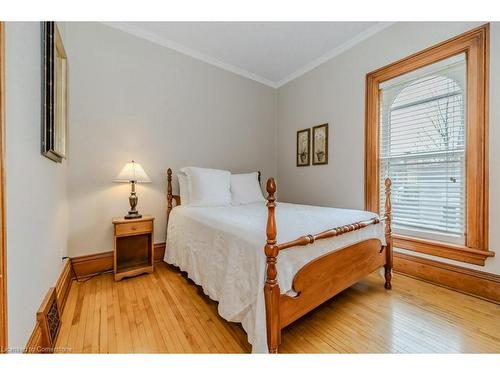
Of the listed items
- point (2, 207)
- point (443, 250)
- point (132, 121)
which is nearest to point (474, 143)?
point (443, 250)

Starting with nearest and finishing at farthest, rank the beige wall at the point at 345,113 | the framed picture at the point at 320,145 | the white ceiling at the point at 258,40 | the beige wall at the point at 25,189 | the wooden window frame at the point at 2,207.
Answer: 1. the wooden window frame at the point at 2,207
2. the beige wall at the point at 25,189
3. the beige wall at the point at 345,113
4. the white ceiling at the point at 258,40
5. the framed picture at the point at 320,145

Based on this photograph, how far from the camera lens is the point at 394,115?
7.73 ft

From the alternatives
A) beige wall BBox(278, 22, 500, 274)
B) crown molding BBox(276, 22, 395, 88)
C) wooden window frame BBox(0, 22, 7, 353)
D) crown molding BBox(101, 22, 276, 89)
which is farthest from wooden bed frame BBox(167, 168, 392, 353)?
crown molding BBox(101, 22, 276, 89)

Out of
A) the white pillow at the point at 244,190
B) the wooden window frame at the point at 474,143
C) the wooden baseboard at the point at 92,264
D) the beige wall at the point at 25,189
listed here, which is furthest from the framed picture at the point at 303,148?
the beige wall at the point at 25,189

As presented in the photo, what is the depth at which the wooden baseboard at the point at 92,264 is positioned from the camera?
84.9 inches

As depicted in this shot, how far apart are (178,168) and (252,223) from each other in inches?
64.9

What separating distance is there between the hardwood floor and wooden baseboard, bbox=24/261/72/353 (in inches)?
3.0

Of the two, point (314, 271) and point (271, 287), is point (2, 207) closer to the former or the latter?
point (271, 287)

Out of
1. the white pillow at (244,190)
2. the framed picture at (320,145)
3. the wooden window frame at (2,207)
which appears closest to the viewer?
the wooden window frame at (2,207)

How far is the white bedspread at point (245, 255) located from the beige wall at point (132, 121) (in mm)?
1030

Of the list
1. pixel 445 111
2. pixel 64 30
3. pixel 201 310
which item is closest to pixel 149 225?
pixel 201 310

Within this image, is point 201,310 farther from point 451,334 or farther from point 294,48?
point 294,48

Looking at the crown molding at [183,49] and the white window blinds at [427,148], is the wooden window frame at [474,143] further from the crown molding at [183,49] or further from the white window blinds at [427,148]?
the crown molding at [183,49]
